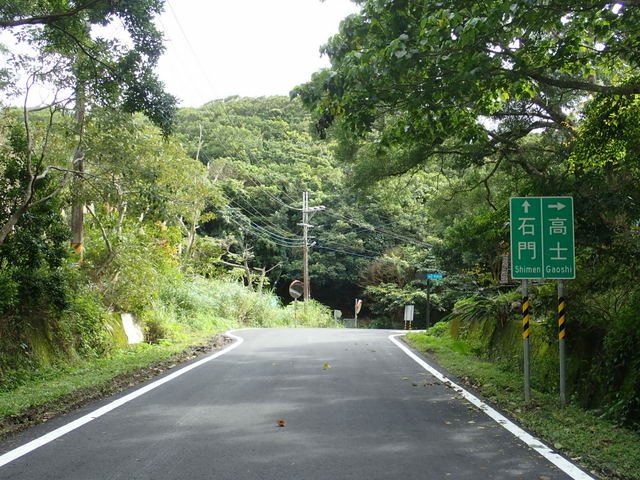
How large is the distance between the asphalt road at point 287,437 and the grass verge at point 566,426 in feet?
1.43

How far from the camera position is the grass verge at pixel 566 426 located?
571 cm

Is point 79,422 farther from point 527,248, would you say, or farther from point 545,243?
point 545,243

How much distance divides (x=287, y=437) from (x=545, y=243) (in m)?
4.83

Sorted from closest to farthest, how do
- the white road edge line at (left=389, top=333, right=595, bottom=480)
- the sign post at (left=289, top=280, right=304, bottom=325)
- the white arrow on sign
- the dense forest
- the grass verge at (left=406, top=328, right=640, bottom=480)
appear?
the white road edge line at (left=389, top=333, right=595, bottom=480)
the grass verge at (left=406, top=328, right=640, bottom=480)
the dense forest
the white arrow on sign
the sign post at (left=289, top=280, right=304, bottom=325)

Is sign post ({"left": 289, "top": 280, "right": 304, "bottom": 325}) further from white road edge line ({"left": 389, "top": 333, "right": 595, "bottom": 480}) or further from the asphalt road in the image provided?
the asphalt road

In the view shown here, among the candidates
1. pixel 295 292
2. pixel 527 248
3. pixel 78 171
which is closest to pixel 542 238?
pixel 527 248

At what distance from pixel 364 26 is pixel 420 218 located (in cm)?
3759

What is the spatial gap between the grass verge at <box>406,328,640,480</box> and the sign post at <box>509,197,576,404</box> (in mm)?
511

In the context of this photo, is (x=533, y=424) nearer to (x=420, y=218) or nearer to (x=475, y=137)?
(x=475, y=137)

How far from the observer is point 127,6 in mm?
9039

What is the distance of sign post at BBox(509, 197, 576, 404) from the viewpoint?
8.79 metres

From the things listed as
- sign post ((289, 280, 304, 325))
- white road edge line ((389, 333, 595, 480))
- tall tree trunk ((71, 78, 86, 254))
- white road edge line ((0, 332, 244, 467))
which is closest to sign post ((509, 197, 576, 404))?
white road edge line ((389, 333, 595, 480))

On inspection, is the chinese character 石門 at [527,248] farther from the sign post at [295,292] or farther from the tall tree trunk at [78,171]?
the sign post at [295,292]

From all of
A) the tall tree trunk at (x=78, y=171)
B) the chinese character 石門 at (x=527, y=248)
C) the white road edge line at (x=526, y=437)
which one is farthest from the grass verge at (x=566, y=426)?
the tall tree trunk at (x=78, y=171)
